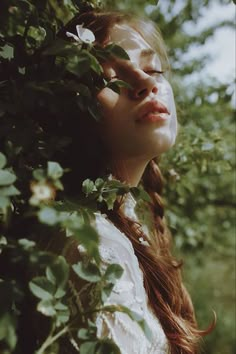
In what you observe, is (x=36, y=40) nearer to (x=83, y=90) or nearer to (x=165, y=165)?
(x=83, y=90)

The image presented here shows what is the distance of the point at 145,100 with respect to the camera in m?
1.60

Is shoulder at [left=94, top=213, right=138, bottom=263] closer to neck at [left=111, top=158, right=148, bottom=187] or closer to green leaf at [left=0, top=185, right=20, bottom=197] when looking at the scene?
neck at [left=111, top=158, right=148, bottom=187]

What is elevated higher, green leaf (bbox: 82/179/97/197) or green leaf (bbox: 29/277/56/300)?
green leaf (bbox: 82/179/97/197)

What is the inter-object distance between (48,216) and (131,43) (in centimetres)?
106

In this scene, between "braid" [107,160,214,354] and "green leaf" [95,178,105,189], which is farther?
"braid" [107,160,214,354]

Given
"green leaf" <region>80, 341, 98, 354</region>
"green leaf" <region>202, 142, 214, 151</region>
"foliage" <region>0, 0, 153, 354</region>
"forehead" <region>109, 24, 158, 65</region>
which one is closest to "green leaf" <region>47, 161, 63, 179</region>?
"foliage" <region>0, 0, 153, 354</region>

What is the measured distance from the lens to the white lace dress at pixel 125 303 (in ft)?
4.01

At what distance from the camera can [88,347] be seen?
3.18 feet

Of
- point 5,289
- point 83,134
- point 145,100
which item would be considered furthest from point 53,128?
point 5,289

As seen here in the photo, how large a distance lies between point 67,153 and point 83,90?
0.55 metres

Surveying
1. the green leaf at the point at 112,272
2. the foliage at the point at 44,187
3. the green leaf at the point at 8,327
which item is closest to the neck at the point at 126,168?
the foliage at the point at 44,187

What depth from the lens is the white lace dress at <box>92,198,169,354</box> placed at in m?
1.22

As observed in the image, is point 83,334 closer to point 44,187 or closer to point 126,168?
point 44,187

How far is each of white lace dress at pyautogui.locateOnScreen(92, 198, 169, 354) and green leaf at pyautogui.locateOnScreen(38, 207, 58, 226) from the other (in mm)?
440
